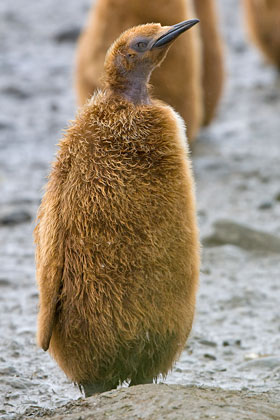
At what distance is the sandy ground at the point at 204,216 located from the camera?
427 centimetres

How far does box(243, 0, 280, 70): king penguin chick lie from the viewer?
9.94 metres


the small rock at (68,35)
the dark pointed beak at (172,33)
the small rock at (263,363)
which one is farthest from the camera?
the small rock at (68,35)

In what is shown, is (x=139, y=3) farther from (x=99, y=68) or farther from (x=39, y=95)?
(x=39, y=95)

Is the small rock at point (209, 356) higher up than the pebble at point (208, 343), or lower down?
lower down

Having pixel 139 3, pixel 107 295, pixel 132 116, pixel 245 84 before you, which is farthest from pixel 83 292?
pixel 245 84

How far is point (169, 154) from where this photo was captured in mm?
3553

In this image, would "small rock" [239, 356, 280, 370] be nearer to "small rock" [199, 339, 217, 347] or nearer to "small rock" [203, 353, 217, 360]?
"small rock" [203, 353, 217, 360]

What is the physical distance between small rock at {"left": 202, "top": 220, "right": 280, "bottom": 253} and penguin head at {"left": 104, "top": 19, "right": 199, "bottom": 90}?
2.67m

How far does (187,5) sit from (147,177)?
11.3ft

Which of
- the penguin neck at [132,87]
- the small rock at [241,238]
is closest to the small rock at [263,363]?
the penguin neck at [132,87]

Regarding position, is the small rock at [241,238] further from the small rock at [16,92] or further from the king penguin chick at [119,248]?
the small rock at [16,92]

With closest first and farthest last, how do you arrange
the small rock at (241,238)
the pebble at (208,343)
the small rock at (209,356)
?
the small rock at (209,356)
the pebble at (208,343)
the small rock at (241,238)

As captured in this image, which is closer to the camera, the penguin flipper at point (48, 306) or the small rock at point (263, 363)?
the penguin flipper at point (48, 306)

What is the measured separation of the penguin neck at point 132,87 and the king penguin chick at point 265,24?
6575mm
